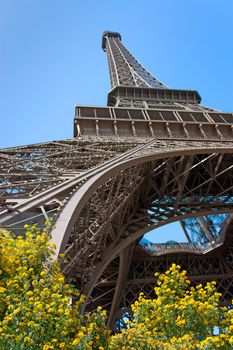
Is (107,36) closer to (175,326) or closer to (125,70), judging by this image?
(125,70)

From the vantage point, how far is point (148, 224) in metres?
20.8

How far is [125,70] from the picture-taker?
59.9m

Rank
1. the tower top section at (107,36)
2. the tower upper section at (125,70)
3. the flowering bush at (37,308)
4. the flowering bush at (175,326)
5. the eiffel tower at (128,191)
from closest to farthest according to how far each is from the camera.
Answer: the flowering bush at (37,308) < the flowering bush at (175,326) < the eiffel tower at (128,191) < the tower upper section at (125,70) < the tower top section at (107,36)

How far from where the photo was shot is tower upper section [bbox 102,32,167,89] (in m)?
53.0

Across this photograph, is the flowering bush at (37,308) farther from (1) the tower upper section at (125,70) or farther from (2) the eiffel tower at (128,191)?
(1) the tower upper section at (125,70)

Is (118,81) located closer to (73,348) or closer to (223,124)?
(223,124)

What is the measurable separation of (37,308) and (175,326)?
2.70 metres

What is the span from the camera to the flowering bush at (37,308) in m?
4.30

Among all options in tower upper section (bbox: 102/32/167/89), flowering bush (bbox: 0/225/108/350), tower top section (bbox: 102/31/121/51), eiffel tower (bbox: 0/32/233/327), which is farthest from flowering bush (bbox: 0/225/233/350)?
tower top section (bbox: 102/31/121/51)

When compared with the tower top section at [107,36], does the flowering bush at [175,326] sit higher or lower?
lower

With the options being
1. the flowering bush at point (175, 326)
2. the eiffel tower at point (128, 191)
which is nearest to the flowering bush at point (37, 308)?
the flowering bush at point (175, 326)

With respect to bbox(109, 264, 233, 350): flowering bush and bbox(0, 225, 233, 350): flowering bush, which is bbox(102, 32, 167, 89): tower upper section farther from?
bbox(0, 225, 233, 350): flowering bush

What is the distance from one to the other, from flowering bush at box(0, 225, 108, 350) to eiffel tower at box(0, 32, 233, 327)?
41.0 inches

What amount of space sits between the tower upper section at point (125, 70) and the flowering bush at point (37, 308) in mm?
45308
